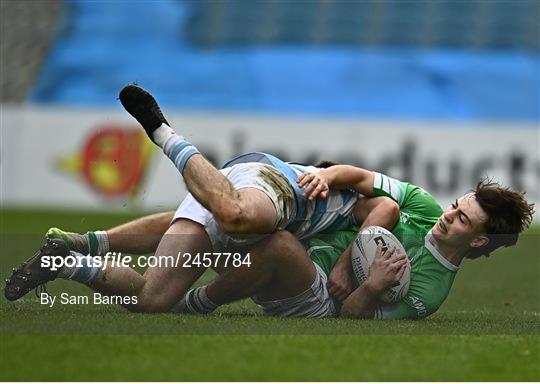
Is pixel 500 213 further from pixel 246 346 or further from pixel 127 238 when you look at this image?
pixel 127 238

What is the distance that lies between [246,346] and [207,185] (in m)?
0.91

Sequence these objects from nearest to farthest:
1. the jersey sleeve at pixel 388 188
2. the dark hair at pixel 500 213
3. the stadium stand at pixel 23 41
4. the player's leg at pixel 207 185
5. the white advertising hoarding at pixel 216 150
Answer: the player's leg at pixel 207 185 → the dark hair at pixel 500 213 → the jersey sleeve at pixel 388 188 → the white advertising hoarding at pixel 216 150 → the stadium stand at pixel 23 41

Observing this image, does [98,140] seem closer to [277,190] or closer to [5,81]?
[5,81]

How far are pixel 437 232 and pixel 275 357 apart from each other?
1526mm

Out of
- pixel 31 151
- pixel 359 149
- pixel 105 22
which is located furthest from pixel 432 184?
pixel 105 22

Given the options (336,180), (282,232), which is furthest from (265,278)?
(336,180)

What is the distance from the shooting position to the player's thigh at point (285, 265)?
5.81 metres

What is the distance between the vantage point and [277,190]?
5.89m

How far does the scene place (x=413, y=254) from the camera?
20.2ft

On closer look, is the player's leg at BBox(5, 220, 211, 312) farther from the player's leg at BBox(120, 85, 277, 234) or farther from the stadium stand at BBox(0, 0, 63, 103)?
the stadium stand at BBox(0, 0, 63, 103)

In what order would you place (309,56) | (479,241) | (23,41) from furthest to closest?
(23,41) → (309,56) → (479,241)

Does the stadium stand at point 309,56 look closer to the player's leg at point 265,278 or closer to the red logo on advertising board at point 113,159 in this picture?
the red logo on advertising board at point 113,159

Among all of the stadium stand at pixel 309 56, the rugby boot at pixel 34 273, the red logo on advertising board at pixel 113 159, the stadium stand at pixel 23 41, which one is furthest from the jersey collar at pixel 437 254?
the stadium stand at pixel 23 41

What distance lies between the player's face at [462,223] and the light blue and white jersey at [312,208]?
512 millimetres
